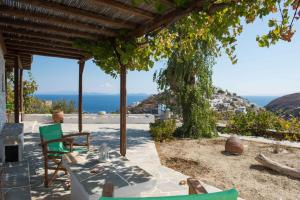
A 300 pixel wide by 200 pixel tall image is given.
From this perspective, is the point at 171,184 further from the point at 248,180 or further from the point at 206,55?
the point at 206,55

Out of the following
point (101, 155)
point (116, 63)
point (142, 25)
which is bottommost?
point (101, 155)

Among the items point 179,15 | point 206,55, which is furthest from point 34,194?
point 206,55

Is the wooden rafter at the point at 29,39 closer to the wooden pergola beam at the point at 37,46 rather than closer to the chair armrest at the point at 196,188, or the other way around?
the wooden pergola beam at the point at 37,46

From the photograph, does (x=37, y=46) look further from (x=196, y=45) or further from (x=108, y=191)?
(x=108, y=191)

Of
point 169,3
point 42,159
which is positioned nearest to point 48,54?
point 42,159

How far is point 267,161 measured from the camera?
242 inches

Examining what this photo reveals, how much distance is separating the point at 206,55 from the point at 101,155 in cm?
715

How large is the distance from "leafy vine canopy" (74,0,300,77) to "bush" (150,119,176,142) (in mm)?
4160

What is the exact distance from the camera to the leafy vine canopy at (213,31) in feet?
10.8

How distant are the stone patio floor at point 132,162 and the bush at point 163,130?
284 millimetres

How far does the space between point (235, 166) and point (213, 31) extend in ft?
12.1

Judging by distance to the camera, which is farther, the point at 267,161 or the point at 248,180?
the point at 267,161

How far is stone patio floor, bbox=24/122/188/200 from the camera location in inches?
168

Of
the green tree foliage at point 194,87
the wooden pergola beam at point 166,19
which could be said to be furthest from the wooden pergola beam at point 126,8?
the green tree foliage at point 194,87
